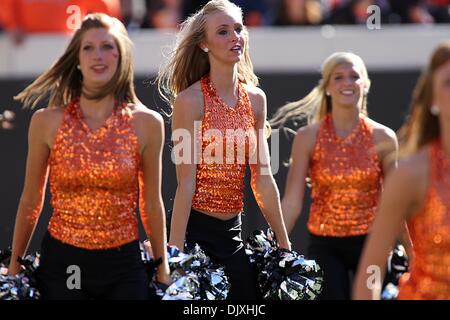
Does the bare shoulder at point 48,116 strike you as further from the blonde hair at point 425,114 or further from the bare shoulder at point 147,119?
the blonde hair at point 425,114

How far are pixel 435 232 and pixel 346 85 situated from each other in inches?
113

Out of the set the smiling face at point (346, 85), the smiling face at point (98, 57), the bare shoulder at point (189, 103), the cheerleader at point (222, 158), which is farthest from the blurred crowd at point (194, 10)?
the smiling face at point (98, 57)

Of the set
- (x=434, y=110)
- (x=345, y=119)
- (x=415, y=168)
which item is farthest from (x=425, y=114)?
(x=345, y=119)

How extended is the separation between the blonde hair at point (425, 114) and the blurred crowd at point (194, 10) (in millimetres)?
4869

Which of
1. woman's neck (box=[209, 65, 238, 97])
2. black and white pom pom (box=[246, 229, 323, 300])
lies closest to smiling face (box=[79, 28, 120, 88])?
woman's neck (box=[209, 65, 238, 97])

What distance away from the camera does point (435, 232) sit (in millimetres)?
3898

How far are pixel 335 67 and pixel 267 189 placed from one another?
3.57ft

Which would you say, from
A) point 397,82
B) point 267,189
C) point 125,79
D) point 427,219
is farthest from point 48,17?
point 427,219

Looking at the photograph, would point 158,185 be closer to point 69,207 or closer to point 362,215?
point 69,207

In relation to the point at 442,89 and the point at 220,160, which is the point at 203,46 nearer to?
the point at 220,160

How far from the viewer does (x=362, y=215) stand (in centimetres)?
626

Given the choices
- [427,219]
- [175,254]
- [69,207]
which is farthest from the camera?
[175,254]

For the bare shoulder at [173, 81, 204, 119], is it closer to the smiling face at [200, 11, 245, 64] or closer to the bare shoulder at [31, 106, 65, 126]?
the smiling face at [200, 11, 245, 64]

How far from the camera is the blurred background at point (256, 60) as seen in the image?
28.3 feet
